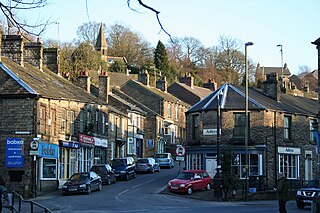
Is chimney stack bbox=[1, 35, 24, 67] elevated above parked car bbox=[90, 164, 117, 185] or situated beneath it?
elevated above

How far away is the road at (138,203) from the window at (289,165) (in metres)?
9.09

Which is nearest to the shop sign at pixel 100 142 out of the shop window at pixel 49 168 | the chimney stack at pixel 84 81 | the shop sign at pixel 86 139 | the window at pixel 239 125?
the shop sign at pixel 86 139

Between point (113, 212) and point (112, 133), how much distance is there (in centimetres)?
2927

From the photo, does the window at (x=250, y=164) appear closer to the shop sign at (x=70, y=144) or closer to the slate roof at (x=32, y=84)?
the shop sign at (x=70, y=144)

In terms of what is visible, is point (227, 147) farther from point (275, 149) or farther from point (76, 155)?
point (76, 155)

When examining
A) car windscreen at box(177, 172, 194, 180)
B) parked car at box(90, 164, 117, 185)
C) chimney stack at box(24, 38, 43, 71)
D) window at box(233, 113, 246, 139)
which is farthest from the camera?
chimney stack at box(24, 38, 43, 71)

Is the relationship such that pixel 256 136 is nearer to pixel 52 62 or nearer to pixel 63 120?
pixel 63 120

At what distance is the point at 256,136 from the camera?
149 ft

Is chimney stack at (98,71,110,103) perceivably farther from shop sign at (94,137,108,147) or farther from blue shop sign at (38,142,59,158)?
blue shop sign at (38,142,59,158)

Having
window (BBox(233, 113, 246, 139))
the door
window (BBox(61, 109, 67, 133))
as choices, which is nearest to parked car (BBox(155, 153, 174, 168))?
the door

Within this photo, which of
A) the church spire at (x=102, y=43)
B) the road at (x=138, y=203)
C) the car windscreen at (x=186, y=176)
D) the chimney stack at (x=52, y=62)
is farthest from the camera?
the church spire at (x=102, y=43)

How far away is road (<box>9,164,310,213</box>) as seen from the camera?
93.1 feet

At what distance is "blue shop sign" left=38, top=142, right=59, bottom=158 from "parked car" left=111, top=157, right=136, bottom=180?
316 inches

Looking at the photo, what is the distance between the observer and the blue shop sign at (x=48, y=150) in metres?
39.7
